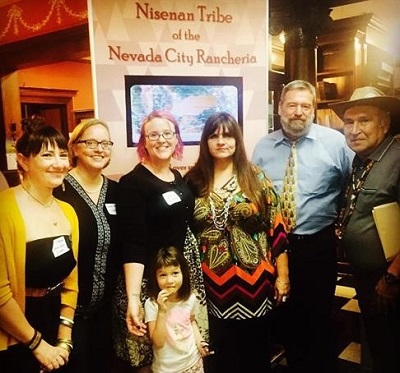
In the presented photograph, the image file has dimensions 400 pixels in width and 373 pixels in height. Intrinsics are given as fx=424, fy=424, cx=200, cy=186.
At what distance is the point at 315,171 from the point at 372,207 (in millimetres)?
325

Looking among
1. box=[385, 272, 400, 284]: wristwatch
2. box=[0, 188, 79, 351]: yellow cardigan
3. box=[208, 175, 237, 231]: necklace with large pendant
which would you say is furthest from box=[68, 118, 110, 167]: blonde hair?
box=[385, 272, 400, 284]: wristwatch

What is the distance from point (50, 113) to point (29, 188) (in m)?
0.71

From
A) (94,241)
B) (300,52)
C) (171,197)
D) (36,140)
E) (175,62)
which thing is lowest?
(94,241)

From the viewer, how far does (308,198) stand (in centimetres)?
181

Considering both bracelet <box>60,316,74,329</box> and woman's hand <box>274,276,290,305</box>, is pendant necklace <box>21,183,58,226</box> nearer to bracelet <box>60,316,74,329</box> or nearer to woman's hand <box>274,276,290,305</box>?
bracelet <box>60,316,74,329</box>

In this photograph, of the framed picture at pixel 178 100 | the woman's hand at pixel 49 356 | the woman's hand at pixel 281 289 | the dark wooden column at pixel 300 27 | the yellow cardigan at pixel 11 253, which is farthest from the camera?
the dark wooden column at pixel 300 27

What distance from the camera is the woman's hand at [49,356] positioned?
4.00 ft

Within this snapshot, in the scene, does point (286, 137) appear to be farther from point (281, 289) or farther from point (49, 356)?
point (49, 356)

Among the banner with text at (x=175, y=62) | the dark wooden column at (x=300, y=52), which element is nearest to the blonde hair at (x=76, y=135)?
the banner with text at (x=175, y=62)

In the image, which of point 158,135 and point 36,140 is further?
point 158,135

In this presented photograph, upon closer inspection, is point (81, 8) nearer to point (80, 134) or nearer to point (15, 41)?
point (15, 41)

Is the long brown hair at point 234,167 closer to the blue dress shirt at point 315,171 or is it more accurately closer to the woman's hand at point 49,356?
the blue dress shirt at point 315,171

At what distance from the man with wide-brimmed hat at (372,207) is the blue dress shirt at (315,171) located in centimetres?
15

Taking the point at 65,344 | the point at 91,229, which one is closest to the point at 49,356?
the point at 65,344
